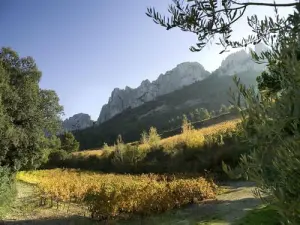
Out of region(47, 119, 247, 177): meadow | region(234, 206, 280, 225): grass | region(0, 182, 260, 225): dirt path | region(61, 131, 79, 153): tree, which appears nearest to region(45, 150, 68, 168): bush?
region(47, 119, 247, 177): meadow

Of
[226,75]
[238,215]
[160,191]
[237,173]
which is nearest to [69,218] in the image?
[160,191]

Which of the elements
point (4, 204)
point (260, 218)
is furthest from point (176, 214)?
point (4, 204)

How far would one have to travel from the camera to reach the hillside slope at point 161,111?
131125 millimetres

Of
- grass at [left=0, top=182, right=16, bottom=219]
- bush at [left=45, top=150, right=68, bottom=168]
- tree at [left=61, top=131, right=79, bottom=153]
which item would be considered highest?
tree at [left=61, top=131, right=79, bottom=153]

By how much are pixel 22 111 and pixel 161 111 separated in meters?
147

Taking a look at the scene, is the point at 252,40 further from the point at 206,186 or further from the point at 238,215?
the point at 206,186

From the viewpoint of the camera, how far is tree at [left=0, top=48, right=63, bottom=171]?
21.8m

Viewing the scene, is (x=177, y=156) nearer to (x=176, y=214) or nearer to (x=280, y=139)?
(x=176, y=214)

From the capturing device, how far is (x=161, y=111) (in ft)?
555

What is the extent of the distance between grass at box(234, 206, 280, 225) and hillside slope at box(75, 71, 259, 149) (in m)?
110

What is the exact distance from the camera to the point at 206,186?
18.1m

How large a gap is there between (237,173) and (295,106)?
804 millimetres

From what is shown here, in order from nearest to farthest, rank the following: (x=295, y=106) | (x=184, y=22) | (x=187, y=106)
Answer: (x=295, y=106)
(x=184, y=22)
(x=187, y=106)

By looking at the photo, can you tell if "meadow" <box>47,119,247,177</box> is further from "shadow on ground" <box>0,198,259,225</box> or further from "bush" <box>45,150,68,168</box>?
"shadow on ground" <box>0,198,259,225</box>
